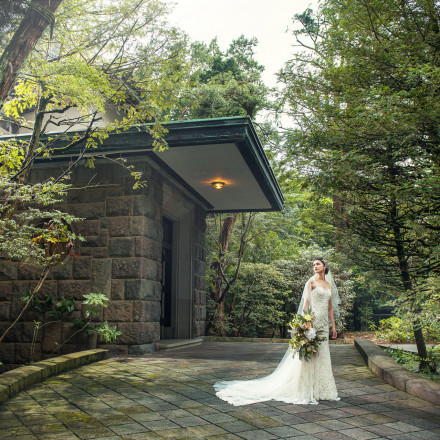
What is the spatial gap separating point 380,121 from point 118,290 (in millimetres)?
5057

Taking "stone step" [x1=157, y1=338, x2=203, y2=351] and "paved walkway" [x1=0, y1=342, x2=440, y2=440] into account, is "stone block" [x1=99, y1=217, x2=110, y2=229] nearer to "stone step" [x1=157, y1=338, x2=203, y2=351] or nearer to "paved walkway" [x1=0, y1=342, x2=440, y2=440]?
"stone step" [x1=157, y1=338, x2=203, y2=351]

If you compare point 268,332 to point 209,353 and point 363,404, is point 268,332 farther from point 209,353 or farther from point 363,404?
point 363,404

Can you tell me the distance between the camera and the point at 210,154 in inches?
300

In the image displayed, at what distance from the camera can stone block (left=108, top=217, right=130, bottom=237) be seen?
24.8ft

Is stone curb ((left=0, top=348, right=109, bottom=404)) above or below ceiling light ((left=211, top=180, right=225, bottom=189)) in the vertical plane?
below

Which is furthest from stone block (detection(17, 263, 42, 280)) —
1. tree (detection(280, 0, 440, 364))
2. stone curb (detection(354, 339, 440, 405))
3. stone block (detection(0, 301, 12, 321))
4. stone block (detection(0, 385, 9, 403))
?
stone curb (detection(354, 339, 440, 405))

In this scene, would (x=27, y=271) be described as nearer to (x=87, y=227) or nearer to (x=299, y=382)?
(x=87, y=227)

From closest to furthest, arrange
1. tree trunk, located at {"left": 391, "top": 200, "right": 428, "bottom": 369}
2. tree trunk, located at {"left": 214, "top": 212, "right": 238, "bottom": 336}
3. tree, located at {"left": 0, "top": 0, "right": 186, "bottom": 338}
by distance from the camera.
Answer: tree, located at {"left": 0, "top": 0, "right": 186, "bottom": 338}
tree trunk, located at {"left": 391, "top": 200, "right": 428, "bottom": 369}
tree trunk, located at {"left": 214, "top": 212, "right": 238, "bottom": 336}

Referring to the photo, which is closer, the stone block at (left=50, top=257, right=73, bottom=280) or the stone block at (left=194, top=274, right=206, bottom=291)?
the stone block at (left=50, top=257, right=73, bottom=280)

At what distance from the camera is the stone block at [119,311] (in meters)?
7.29

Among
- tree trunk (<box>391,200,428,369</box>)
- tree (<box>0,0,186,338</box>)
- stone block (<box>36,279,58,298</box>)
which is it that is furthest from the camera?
stone block (<box>36,279,58,298</box>)

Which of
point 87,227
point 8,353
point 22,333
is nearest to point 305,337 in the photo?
point 87,227

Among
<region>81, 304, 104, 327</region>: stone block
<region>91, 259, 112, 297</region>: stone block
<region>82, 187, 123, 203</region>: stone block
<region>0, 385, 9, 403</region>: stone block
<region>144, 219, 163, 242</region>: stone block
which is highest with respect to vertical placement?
<region>82, 187, 123, 203</region>: stone block

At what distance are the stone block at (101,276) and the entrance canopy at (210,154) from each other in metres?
1.97
